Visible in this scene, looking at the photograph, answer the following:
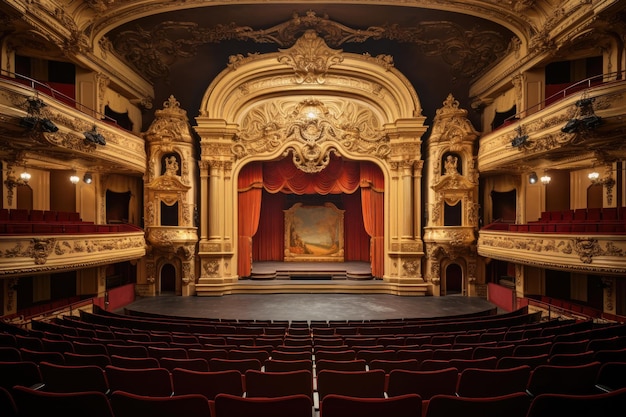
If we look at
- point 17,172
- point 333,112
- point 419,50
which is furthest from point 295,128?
point 17,172

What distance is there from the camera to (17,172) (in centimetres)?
987

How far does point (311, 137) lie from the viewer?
13609 mm

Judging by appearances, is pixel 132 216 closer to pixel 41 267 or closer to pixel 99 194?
pixel 99 194

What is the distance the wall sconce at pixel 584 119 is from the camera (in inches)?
300

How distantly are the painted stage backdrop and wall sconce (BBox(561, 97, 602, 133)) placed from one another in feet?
35.1

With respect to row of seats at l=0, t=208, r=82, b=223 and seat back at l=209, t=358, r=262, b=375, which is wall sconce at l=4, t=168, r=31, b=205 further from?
seat back at l=209, t=358, r=262, b=375

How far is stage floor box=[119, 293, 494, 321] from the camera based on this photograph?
9984 millimetres

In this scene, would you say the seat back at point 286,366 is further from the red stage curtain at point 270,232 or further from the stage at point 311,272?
the red stage curtain at point 270,232

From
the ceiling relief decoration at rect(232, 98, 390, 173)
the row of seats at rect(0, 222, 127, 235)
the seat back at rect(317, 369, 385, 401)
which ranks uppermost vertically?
the ceiling relief decoration at rect(232, 98, 390, 173)

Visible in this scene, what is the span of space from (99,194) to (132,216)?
64.7 inches

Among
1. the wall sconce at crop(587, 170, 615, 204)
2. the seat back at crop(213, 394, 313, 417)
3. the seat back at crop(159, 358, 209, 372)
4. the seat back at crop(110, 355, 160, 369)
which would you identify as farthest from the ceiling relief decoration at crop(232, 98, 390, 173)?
the seat back at crop(213, 394, 313, 417)

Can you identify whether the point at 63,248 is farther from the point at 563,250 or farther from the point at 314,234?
the point at 563,250

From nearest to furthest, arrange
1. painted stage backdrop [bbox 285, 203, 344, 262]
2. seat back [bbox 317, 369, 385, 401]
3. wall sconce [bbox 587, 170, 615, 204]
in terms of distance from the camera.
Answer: seat back [bbox 317, 369, 385, 401]
wall sconce [bbox 587, 170, 615, 204]
painted stage backdrop [bbox 285, 203, 344, 262]

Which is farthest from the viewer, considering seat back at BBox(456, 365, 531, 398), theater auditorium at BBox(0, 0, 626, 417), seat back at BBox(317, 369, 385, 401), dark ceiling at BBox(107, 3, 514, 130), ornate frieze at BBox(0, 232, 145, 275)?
dark ceiling at BBox(107, 3, 514, 130)
